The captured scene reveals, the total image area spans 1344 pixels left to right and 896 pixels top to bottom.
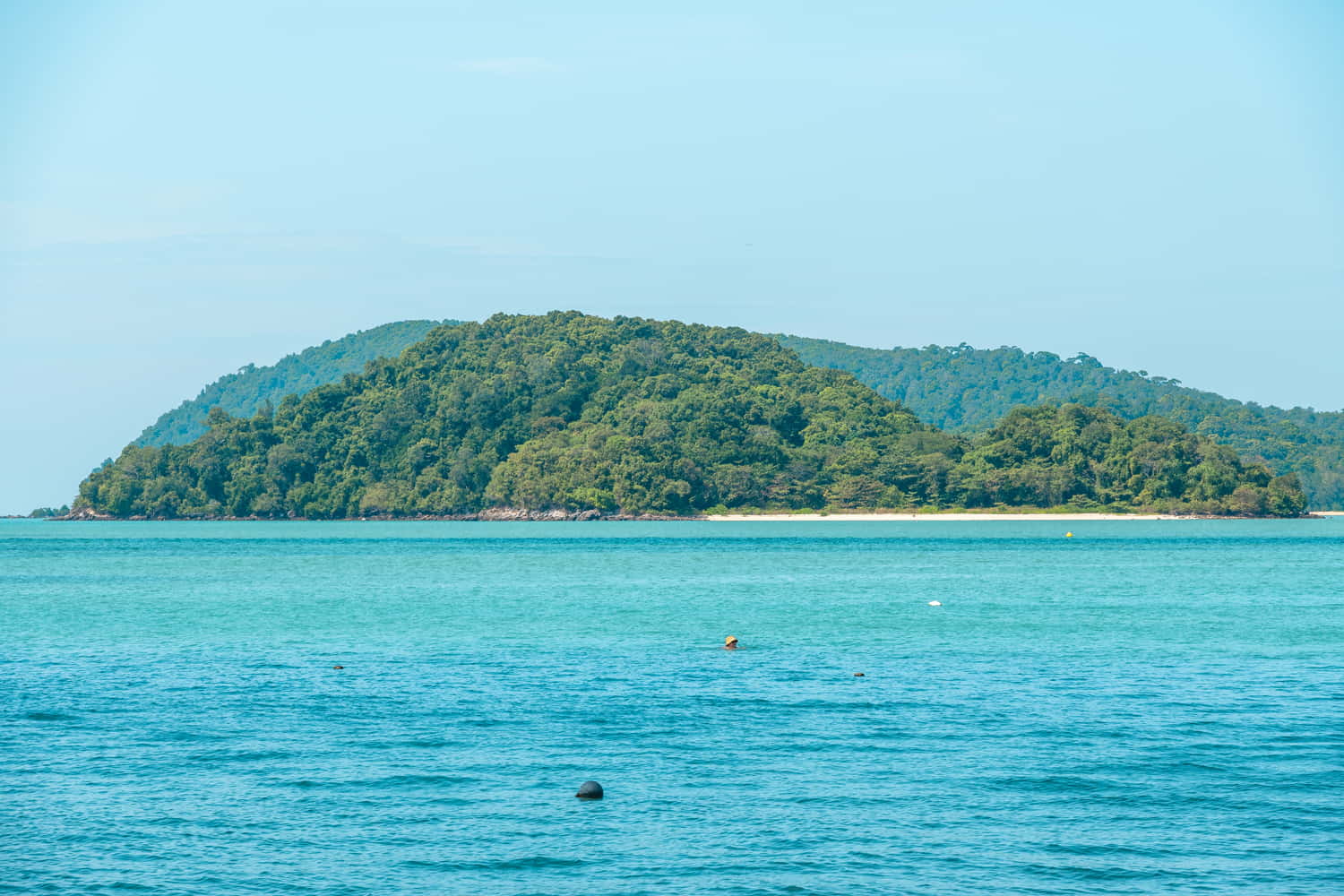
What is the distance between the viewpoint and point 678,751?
106 ft

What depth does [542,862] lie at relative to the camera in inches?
950

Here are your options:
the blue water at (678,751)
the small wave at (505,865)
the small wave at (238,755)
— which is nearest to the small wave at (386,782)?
the blue water at (678,751)

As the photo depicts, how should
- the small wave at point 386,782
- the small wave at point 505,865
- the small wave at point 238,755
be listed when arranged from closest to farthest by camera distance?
the small wave at point 505,865 < the small wave at point 386,782 < the small wave at point 238,755

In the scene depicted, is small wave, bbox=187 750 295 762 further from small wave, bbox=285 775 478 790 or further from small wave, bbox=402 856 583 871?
small wave, bbox=402 856 583 871

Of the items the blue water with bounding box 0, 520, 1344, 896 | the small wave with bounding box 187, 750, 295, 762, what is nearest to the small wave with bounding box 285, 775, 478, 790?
the blue water with bounding box 0, 520, 1344, 896

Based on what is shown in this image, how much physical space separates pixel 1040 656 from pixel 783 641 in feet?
35.3

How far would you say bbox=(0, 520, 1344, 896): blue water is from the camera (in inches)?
945

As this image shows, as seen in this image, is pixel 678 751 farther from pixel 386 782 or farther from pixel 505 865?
pixel 505 865

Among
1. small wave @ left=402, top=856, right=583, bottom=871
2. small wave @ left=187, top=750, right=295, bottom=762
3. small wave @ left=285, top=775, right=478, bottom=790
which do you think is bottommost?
small wave @ left=402, top=856, right=583, bottom=871

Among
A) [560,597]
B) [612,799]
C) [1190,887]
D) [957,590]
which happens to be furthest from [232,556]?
[1190,887]

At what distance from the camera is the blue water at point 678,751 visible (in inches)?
945

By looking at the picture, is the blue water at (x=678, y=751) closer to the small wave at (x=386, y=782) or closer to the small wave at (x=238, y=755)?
the small wave at (x=386, y=782)

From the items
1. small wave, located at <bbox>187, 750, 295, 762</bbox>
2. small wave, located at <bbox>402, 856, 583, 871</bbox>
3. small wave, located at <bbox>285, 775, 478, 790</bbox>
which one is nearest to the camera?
small wave, located at <bbox>402, 856, 583, 871</bbox>

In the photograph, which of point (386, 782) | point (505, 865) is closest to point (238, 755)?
point (386, 782)
